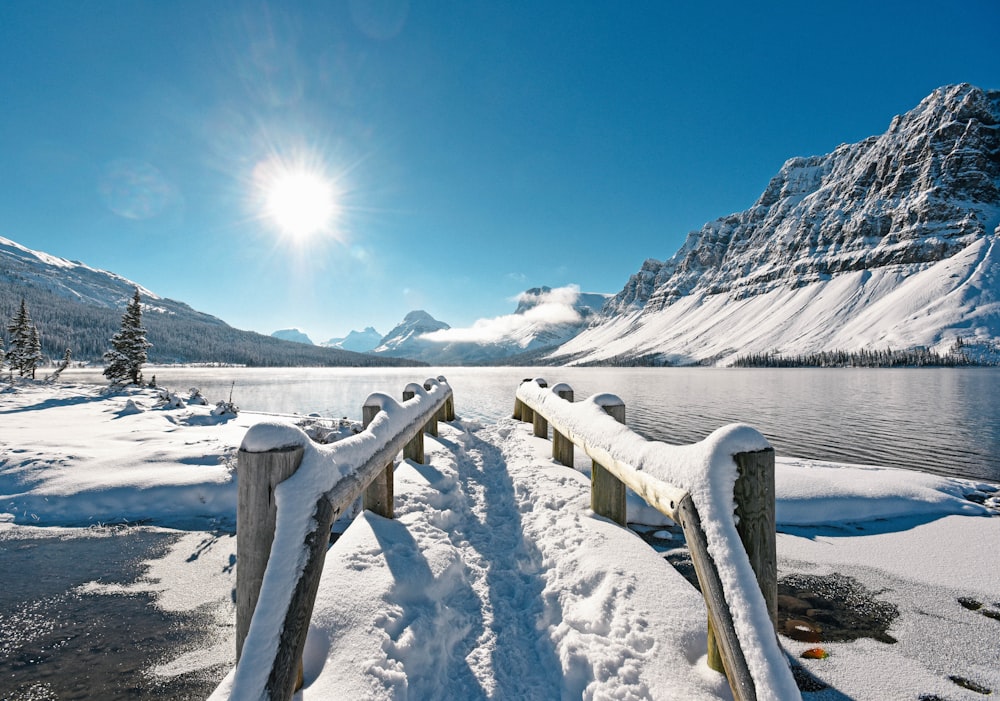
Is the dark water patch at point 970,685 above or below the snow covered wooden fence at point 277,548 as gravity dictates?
below

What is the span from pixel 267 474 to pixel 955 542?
320 inches

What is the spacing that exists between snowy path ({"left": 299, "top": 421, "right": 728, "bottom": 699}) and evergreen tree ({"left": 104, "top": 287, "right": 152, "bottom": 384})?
33.6m

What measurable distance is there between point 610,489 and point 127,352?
36.1 meters

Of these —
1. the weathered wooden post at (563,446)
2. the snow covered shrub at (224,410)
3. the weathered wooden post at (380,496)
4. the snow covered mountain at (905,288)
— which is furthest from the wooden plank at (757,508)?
the snow covered mountain at (905,288)

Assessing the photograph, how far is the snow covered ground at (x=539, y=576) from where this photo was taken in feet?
9.50

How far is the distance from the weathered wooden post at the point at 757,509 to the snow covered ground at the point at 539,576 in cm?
94

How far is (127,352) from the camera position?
2945 centimetres

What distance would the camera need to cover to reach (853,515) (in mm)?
6762

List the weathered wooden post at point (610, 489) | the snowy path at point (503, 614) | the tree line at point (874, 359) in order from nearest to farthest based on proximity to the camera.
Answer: the snowy path at point (503, 614), the weathered wooden post at point (610, 489), the tree line at point (874, 359)

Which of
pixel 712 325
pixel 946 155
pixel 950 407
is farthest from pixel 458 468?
pixel 946 155

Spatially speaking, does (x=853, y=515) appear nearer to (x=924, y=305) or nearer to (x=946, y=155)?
(x=924, y=305)

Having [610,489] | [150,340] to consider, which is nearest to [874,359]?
[610,489]

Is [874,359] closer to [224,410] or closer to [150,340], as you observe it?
[224,410]

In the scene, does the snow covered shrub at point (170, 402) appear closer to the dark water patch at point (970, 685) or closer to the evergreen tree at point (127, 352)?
the evergreen tree at point (127, 352)
